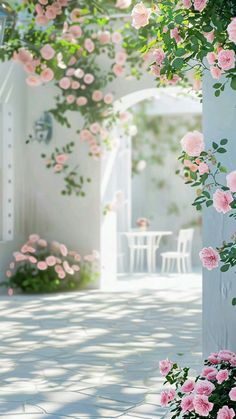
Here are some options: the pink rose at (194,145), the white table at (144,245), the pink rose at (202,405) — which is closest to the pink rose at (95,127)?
the white table at (144,245)

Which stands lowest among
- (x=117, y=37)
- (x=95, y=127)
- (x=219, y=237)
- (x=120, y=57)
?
(x=219, y=237)

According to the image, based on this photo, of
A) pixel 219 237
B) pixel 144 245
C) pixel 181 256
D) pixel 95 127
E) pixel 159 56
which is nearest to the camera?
pixel 159 56

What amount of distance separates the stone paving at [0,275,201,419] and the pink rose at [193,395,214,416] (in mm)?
896

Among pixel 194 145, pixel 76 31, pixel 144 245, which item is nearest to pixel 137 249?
pixel 144 245

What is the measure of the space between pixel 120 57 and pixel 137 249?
4.38 m

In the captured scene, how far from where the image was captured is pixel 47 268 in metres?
10.7

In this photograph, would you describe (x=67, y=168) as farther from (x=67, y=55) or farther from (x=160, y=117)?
(x=160, y=117)

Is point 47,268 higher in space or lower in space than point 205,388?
higher

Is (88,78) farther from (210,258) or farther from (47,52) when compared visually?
(210,258)

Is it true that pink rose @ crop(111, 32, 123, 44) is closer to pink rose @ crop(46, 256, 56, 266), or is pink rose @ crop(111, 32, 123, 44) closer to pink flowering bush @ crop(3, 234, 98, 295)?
pink flowering bush @ crop(3, 234, 98, 295)

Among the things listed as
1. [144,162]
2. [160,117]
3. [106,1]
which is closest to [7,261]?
[106,1]

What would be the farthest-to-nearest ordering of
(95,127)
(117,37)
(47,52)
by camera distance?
(95,127) < (117,37) < (47,52)

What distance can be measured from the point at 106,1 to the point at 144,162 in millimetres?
5609

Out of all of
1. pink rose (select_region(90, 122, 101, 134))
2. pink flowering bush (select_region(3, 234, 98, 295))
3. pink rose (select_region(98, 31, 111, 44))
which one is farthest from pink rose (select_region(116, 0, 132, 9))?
pink flowering bush (select_region(3, 234, 98, 295))
